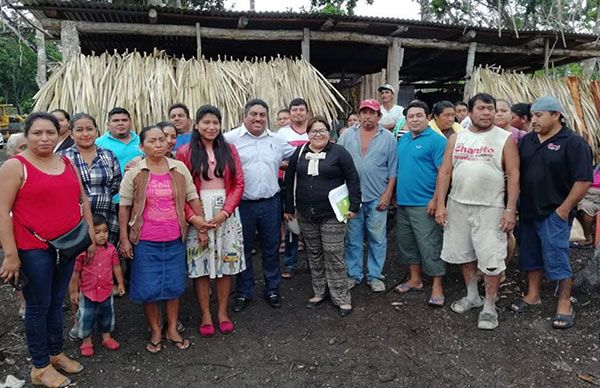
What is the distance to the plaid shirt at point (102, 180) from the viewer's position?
3213 mm

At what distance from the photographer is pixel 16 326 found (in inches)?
137

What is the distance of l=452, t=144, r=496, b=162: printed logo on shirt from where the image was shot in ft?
10.8

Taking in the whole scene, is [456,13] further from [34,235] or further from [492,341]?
[34,235]

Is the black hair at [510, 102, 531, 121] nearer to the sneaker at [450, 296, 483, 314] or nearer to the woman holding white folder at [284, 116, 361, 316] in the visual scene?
the sneaker at [450, 296, 483, 314]

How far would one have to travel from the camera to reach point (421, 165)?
12.2ft

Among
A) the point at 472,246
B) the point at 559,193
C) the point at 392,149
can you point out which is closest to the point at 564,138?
the point at 559,193

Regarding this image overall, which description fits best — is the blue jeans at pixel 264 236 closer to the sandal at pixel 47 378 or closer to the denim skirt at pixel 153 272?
the denim skirt at pixel 153 272

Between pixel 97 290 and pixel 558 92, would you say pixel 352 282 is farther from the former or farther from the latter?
pixel 558 92

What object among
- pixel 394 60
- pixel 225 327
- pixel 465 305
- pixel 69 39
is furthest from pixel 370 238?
pixel 69 39

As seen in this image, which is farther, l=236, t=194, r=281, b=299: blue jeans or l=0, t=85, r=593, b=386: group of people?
l=236, t=194, r=281, b=299: blue jeans

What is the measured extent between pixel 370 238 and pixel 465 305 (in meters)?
1.01

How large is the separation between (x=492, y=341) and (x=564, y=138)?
5.42 feet

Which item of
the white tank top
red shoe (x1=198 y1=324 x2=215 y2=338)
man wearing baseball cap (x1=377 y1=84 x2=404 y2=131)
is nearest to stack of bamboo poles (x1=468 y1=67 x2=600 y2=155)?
man wearing baseball cap (x1=377 y1=84 x2=404 y2=131)

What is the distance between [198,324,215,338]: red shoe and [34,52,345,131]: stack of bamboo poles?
9.52 ft
